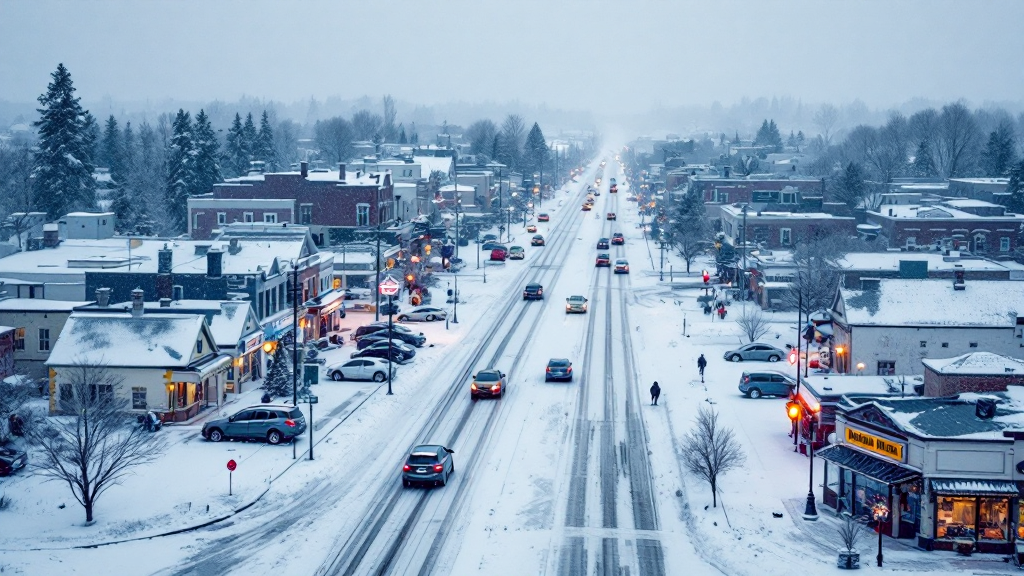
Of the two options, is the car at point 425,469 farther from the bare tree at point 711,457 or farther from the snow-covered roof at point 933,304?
the snow-covered roof at point 933,304

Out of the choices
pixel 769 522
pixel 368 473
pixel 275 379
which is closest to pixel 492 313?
pixel 275 379

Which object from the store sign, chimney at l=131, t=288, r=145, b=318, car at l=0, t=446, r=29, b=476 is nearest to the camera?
the store sign

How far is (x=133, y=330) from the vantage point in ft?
153

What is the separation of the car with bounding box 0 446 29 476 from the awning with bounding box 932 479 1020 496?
30014mm

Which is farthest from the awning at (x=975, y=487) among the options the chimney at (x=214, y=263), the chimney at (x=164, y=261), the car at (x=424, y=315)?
the car at (x=424, y=315)

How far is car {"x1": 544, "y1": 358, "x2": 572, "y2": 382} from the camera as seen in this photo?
5253cm

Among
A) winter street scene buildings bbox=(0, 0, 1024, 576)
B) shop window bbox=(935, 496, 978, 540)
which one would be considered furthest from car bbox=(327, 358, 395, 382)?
shop window bbox=(935, 496, 978, 540)

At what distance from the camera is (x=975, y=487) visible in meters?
30.6

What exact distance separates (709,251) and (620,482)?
72353 mm

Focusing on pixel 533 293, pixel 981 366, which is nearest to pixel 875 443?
pixel 981 366

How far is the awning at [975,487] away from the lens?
30.5 metres

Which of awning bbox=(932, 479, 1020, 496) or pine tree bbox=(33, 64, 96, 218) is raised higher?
pine tree bbox=(33, 64, 96, 218)

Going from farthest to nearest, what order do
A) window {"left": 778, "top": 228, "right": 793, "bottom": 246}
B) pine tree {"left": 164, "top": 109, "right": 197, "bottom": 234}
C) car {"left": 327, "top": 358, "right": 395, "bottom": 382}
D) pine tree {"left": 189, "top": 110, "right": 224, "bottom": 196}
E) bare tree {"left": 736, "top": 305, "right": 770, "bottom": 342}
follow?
pine tree {"left": 189, "top": 110, "right": 224, "bottom": 196} → pine tree {"left": 164, "top": 109, "right": 197, "bottom": 234} → window {"left": 778, "top": 228, "right": 793, "bottom": 246} → bare tree {"left": 736, "top": 305, "right": 770, "bottom": 342} → car {"left": 327, "top": 358, "right": 395, "bottom": 382}

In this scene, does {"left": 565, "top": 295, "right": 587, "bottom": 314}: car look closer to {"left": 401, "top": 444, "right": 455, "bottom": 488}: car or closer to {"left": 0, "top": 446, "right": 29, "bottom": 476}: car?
{"left": 401, "top": 444, "right": 455, "bottom": 488}: car
